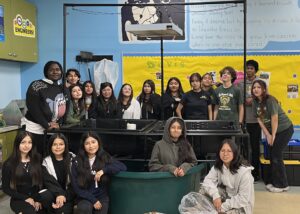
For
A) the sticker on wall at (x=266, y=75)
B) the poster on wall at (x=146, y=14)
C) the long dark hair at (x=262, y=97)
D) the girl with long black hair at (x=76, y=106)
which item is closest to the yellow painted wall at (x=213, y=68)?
the sticker on wall at (x=266, y=75)

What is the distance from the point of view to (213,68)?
15.2 feet

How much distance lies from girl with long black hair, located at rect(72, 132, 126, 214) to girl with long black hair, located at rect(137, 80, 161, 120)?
4.17 feet

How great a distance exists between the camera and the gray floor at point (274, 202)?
10.3ft

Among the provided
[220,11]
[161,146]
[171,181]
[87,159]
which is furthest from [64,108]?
[220,11]

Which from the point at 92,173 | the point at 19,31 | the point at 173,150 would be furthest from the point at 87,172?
the point at 19,31

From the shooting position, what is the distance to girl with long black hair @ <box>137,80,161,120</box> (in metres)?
3.88

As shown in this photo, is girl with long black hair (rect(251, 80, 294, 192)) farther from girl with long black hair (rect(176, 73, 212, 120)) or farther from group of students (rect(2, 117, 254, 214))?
group of students (rect(2, 117, 254, 214))

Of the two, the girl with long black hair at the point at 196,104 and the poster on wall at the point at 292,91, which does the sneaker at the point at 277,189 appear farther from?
the poster on wall at the point at 292,91

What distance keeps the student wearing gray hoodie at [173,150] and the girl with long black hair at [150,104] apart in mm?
1155

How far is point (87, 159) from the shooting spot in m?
2.62

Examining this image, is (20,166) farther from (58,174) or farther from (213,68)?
(213,68)

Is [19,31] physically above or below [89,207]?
above

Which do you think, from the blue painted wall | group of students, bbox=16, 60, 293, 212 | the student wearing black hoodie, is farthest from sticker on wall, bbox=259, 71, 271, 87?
the student wearing black hoodie

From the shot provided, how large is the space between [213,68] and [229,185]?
2341 mm
